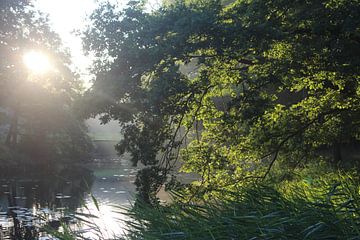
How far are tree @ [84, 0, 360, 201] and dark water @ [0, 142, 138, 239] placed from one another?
3308 mm

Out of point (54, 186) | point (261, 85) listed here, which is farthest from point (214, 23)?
point (54, 186)

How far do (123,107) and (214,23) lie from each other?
2579mm

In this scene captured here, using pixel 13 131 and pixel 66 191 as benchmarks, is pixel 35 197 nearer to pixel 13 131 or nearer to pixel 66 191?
pixel 66 191

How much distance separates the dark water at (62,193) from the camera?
57.6 feet

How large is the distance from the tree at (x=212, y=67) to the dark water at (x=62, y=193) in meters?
3.31

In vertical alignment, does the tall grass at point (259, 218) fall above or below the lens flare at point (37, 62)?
below

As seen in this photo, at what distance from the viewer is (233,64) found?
11.3 metres

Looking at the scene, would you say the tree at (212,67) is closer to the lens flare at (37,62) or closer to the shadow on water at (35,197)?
the shadow on water at (35,197)

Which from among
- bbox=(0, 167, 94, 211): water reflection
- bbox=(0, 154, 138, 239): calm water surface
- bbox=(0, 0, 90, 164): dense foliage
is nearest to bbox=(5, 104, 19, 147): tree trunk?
bbox=(0, 0, 90, 164): dense foliage

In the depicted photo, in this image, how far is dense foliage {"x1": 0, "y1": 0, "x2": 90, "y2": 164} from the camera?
3098 centimetres

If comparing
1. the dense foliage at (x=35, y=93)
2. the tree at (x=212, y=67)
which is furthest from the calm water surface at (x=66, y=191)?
the tree at (x=212, y=67)

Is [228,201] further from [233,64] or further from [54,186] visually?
[54,186]

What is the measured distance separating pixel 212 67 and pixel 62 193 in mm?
17344

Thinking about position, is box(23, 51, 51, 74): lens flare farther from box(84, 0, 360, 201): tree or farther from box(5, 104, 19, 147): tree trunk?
box(84, 0, 360, 201): tree
